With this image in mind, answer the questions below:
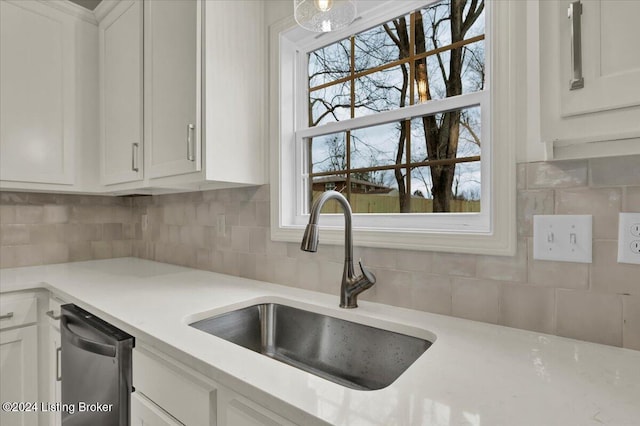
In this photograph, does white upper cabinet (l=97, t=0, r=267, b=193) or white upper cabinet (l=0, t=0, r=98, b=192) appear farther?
white upper cabinet (l=0, t=0, r=98, b=192)

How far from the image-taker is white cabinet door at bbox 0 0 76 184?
5.88 feet

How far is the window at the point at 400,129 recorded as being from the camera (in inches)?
44.4

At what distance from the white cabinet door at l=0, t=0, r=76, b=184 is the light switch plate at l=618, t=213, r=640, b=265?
2511 millimetres

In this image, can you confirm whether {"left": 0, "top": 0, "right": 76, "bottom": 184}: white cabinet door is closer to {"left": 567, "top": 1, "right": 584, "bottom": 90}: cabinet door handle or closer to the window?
the window

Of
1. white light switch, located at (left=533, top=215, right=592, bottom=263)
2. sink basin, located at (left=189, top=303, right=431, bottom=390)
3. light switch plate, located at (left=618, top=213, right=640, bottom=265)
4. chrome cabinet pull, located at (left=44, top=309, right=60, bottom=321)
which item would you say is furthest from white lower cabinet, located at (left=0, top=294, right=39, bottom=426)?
light switch plate, located at (left=618, top=213, right=640, bottom=265)

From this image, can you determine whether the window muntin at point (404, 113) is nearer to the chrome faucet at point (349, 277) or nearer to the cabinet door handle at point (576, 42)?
the chrome faucet at point (349, 277)

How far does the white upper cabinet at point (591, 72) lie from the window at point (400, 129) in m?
0.30

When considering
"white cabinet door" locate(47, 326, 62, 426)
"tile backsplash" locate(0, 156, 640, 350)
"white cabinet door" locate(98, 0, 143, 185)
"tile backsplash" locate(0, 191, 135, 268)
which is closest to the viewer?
"tile backsplash" locate(0, 156, 640, 350)

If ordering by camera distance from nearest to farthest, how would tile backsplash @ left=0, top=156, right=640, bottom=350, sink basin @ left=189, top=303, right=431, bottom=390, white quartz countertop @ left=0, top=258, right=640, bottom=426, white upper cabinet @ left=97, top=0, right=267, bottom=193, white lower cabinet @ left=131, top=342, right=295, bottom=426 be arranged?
white quartz countertop @ left=0, top=258, right=640, bottom=426 < white lower cabinet @ left=131, top=342, right=295, bottom=426 < tile backsplash @ left=0, top=156, right=640, bottom=350 < sink basin @ left=189, top=303, right=431, bottom=390 < white upper cabinet @ left=97, top=0, right=267, bottom=193

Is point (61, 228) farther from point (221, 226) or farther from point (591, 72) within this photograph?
point (591, 72)

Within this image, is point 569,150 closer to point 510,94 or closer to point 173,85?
point 510,94

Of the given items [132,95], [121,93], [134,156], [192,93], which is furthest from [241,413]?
[121,93]

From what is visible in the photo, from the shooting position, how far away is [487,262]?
102 cm

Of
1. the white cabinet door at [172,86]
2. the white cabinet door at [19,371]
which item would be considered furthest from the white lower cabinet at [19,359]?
the white cabinet door at [172,86]
